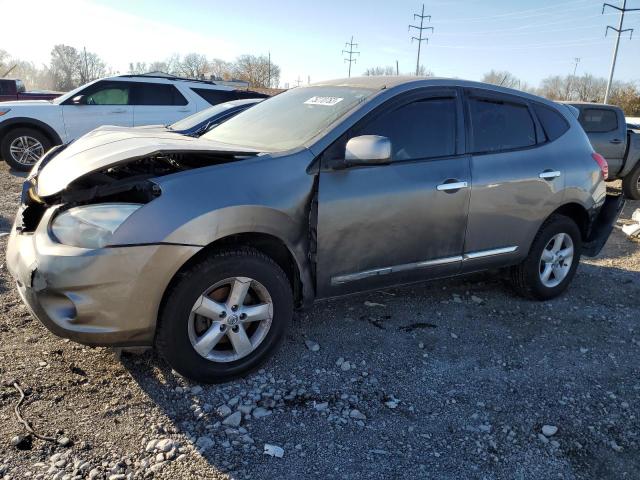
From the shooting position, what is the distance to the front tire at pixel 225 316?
2734 mm

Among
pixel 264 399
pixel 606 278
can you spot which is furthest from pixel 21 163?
pixel 606 278

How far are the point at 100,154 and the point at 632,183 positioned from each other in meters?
10.3

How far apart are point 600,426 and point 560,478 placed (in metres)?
0.59

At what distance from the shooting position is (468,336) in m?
3.82

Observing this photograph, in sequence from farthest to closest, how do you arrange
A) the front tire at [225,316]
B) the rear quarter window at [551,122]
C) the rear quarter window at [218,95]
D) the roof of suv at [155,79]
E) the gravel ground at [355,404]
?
the rear quarter window at [218,95], the roof of suv at [155,79], the rear quarter window at [551,122], the front tire at [225,316], the gravel ground at [355,404]

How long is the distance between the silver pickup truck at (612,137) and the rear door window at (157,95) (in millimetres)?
7647

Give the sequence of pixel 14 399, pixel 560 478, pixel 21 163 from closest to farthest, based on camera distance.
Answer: pixel 560 478
pixel 14 399
pixel 21 163

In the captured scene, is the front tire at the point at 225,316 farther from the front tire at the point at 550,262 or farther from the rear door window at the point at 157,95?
the rear door window at the point at 157,95

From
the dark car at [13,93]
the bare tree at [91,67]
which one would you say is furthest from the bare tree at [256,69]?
the dark car at [13,93]

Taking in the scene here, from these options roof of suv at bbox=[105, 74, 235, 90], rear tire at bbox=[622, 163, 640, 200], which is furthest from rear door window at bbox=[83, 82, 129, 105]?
rear tire at bbox=[622, 163, 640, 200]

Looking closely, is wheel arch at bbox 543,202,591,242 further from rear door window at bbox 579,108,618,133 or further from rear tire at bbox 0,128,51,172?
rear tire at bbox 0,128,51,172

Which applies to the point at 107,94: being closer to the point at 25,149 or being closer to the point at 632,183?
the point at 25,149

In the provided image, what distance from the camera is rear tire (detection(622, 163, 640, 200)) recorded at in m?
10.1

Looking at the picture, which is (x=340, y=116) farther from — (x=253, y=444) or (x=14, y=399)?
(x=14, y=399)
